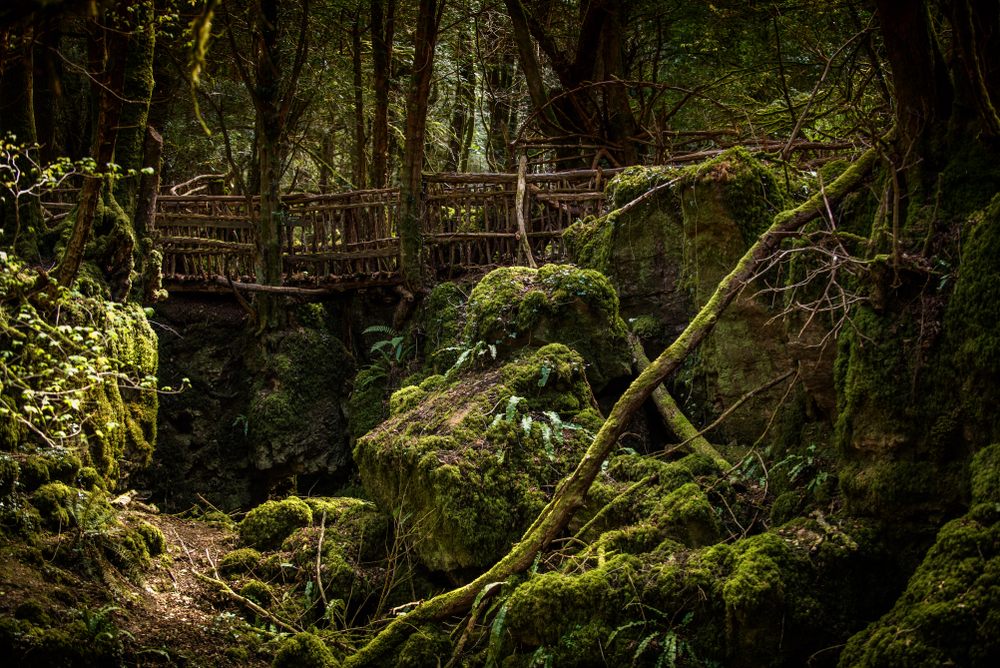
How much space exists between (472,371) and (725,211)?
2.76 m

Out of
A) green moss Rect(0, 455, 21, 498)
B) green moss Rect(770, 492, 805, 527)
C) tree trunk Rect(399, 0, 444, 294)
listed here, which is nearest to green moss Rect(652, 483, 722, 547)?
green moss Rect(770, 492, 805, 527)

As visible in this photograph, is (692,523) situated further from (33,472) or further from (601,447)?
(33,472)

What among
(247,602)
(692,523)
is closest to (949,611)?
(692,523)

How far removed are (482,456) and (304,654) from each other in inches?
76.4

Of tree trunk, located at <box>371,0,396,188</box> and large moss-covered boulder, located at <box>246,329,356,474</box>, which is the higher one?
tree trunk, located at <box>371,0,396,188</box>

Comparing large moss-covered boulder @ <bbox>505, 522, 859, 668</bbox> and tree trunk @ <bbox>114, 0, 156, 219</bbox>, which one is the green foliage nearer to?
tree trunk @ <bbox>114, 0, 156, 219</bbox>

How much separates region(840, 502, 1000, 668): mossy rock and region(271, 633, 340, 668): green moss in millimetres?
3396

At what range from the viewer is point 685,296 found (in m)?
7.64

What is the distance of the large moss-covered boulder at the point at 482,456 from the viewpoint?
5816mm

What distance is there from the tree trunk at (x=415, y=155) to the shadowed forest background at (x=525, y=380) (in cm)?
5

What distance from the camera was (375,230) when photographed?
35.2 ft

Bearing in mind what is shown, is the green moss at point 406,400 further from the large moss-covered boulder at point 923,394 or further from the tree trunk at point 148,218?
the large moss-covered boulder at point 923,394

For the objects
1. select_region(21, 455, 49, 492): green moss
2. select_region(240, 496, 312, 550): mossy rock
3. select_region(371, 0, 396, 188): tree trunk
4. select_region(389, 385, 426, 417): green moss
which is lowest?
select_region(240, 496, 312, 550): mossy rock

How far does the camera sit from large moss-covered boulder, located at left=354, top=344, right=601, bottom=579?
5816 millimetres
